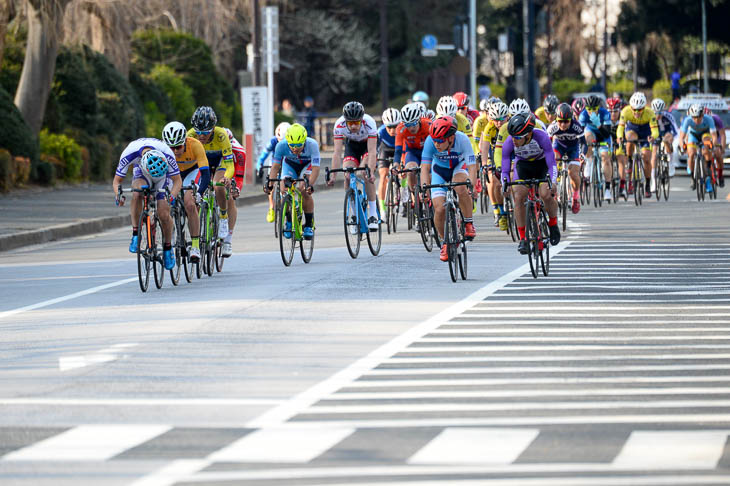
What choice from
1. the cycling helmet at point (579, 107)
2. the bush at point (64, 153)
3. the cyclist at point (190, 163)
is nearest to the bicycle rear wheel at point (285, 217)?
the cyclist at point (190, 163)

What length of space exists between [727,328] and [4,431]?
19.8ft

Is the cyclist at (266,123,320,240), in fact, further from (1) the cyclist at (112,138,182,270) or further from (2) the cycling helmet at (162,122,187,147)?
(1) the cyclist at (112,138,182,270)

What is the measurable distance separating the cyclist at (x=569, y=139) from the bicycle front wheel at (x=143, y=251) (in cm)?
898

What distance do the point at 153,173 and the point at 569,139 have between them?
9409 mm

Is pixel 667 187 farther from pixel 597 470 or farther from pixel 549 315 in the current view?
pixel 597 470

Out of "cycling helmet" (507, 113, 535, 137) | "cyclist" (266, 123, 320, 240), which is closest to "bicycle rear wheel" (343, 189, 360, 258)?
"cyclist" (266, 123, 320, 240)

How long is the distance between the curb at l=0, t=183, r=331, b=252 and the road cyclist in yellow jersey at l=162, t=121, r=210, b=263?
20.5 feet

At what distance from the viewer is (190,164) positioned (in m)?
16.7

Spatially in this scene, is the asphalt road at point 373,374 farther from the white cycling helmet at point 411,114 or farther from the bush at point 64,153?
the bush at point 64,153

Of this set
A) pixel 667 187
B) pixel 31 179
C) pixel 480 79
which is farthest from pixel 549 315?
pixel 480 79

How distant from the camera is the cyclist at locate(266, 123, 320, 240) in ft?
59.0

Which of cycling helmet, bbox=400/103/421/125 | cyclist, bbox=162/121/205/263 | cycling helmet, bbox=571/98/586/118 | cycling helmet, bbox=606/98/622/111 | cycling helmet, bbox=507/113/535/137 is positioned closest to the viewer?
cycling helmet, bbox=507/113/535/137

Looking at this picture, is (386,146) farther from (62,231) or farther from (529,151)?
(529,151)

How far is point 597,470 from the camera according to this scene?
23.6 feet
